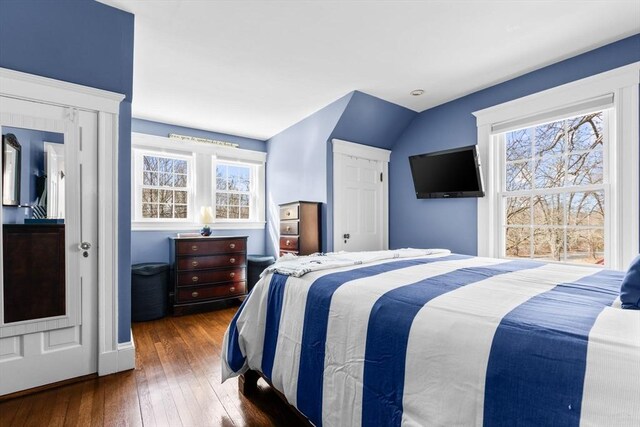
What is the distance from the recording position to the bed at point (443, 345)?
710 millimetres

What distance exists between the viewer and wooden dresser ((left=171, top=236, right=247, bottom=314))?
3.60 m

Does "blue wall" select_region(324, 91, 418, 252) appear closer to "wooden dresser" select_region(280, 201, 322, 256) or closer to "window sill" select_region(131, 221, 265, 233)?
"wooden dresser" select_region(280, 201, 322, 256)

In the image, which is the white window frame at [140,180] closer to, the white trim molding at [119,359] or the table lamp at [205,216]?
the table lamp at [205,216]

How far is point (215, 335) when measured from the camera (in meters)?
2.93

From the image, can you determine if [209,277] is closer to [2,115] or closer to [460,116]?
→ [2,115]

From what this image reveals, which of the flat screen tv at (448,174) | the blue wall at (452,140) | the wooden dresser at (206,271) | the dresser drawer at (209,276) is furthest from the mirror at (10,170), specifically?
the blue wall at (452,140)

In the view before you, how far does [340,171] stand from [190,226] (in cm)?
230

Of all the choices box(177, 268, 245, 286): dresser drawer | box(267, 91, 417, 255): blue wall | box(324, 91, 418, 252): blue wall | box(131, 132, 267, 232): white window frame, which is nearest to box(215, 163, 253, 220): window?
box(131, 132, 267, 232): white window frame

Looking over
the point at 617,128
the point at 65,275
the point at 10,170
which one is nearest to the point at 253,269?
the point at 65,275

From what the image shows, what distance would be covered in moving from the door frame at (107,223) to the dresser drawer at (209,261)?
1408 mm

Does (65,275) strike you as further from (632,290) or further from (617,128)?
(617,128)

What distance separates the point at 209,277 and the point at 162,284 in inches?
20.5

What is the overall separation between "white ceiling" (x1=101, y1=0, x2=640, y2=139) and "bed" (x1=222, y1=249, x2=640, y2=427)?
5.67 feet

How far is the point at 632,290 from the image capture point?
1001 mm
